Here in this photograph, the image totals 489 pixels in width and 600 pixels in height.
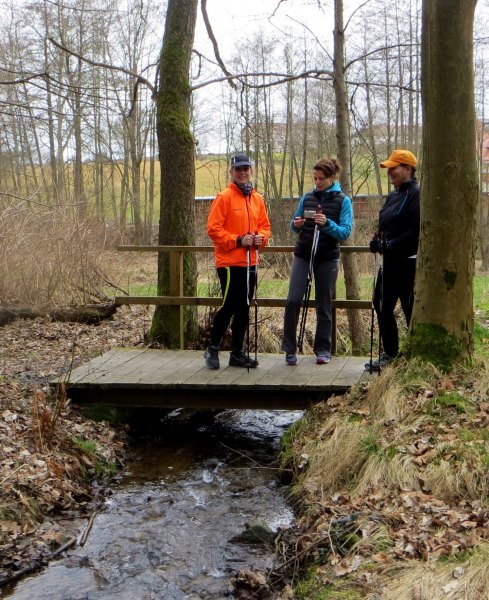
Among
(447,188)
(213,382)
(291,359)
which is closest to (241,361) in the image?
(291,359)

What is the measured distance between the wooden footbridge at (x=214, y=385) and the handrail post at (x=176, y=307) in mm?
1102

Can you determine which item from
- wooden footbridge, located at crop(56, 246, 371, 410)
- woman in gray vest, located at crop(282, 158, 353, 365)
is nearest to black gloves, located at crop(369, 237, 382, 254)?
woman in gray vest, located at crop(282, 158, 353, 365)

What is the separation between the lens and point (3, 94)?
24938mm

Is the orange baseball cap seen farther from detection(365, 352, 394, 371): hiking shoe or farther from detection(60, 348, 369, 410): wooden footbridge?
detection(60, 348, 369, 410): wooden footbridge

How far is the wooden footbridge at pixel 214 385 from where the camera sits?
22.2 feet

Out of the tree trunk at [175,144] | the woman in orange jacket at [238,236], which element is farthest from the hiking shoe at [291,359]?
the tree trunk at [175,144]

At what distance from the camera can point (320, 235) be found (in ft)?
23.0

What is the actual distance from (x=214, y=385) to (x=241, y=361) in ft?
2.44

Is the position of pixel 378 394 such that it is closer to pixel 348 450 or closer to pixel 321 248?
pixel 348 450

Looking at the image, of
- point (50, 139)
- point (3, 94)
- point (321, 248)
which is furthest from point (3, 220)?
point (50, 139)

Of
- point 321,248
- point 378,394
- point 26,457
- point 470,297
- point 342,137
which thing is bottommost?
point 26,457

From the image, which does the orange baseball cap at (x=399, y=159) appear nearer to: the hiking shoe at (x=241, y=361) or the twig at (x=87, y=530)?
the hiking shoe at (x=241, y=361)

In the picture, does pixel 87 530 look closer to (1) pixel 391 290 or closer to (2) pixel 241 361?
(2) pixel 241 361

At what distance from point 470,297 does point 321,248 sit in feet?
5.13
